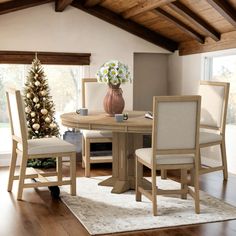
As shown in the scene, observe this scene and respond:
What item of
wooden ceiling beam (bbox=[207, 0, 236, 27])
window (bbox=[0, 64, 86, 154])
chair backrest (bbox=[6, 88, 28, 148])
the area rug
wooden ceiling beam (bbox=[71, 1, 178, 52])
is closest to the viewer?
the area rug

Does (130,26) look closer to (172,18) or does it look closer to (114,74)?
(172,18)

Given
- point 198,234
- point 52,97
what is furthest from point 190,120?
point 52,97

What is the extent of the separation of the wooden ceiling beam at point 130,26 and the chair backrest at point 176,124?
10.8ft

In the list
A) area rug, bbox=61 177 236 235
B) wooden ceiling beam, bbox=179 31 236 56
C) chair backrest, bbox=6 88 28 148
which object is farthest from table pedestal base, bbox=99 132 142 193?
wooden ceiling beam, bbox=179 31 236 56

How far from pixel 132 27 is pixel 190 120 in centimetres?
334

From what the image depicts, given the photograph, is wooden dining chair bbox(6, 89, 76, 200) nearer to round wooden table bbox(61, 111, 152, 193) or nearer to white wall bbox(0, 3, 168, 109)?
round wooden table bbox(61, 111, 152, 193)

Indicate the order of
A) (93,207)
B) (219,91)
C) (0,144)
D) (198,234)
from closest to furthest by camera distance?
(198,234) < (93,207) < (219,91) < (0,144)

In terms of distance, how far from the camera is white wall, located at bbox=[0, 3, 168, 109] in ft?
20.8

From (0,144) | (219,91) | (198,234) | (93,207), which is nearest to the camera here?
(198,234)

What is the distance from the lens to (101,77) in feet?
15.8

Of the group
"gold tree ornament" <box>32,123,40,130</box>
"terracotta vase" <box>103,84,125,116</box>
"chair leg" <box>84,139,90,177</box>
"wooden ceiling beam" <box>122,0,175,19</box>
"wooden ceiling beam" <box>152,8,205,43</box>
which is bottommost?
"chair leg" <box>84,139,90,177</box>

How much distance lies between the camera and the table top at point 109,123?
4160mm

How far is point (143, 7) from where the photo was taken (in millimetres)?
5773

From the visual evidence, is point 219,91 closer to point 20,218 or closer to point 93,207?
→ point 93,207
